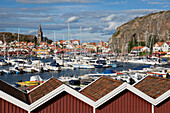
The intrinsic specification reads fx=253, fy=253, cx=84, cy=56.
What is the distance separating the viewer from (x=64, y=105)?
1029 centimetres

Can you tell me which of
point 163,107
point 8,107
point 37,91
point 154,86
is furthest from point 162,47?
point 8,107

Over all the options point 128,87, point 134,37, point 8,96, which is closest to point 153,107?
point 128,87

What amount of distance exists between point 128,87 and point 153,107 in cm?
147

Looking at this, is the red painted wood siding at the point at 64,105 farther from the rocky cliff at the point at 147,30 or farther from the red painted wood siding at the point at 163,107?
the rocky cliff at the point at 147,30

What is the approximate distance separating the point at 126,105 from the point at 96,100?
52.2 inches

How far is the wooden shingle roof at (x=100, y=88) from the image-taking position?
36.1 feet

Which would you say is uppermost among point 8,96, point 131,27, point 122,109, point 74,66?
point 131,27

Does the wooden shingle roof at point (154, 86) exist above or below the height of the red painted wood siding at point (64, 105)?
above

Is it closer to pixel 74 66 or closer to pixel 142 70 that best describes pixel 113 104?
pixel 142 70

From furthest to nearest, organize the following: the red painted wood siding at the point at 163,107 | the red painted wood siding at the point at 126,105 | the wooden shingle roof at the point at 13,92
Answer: the red painted wood siding at the point at 163,107 → the red painted wood siding at the point at 126,105 → the wooden shingle roof at the point at 13,92

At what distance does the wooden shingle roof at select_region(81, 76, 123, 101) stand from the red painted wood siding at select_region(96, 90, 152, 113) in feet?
1.53

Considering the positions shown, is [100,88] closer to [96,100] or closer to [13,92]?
[96,100]

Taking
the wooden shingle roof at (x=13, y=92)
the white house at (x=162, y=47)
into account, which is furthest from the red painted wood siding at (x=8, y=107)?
the white house at (x=162, y=47)

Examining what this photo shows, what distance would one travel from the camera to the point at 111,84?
11.5 metres
